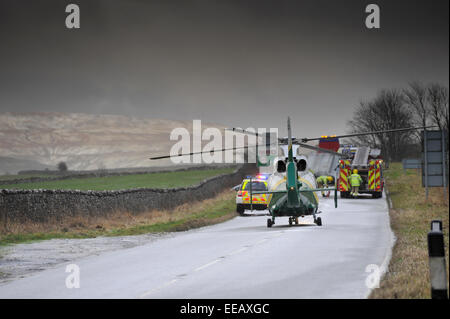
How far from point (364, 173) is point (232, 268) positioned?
37527 mm

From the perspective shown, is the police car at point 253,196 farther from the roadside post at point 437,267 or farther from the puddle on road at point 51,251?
the roadside post at point 437,267

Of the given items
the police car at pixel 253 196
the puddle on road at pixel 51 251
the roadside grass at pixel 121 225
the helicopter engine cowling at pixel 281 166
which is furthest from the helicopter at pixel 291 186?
the police car at pixel 253 196

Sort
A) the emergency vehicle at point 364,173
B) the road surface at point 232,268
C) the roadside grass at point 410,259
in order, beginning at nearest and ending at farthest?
the roadside grass at point 410,259, the road surface at point 232,268, the emergency vehicle at point 364,173

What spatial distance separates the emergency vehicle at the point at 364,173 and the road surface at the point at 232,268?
24617 millimetres

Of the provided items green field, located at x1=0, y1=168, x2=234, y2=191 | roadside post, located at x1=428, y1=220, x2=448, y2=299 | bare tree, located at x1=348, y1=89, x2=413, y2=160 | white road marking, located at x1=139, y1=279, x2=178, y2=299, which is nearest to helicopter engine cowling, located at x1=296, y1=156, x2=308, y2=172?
white road marking, located at x1=139, y1=279, x2=178, y2=299

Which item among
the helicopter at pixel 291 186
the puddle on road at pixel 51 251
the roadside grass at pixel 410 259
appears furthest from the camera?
the helicopter at pixel 291 186

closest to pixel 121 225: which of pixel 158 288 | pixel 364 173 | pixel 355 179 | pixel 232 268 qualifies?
pixel 232 268

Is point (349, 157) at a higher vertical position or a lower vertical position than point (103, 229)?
higher

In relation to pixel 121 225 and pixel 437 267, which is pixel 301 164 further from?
pixel 437 267

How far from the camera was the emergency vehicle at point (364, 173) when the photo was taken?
5069 centimetres
